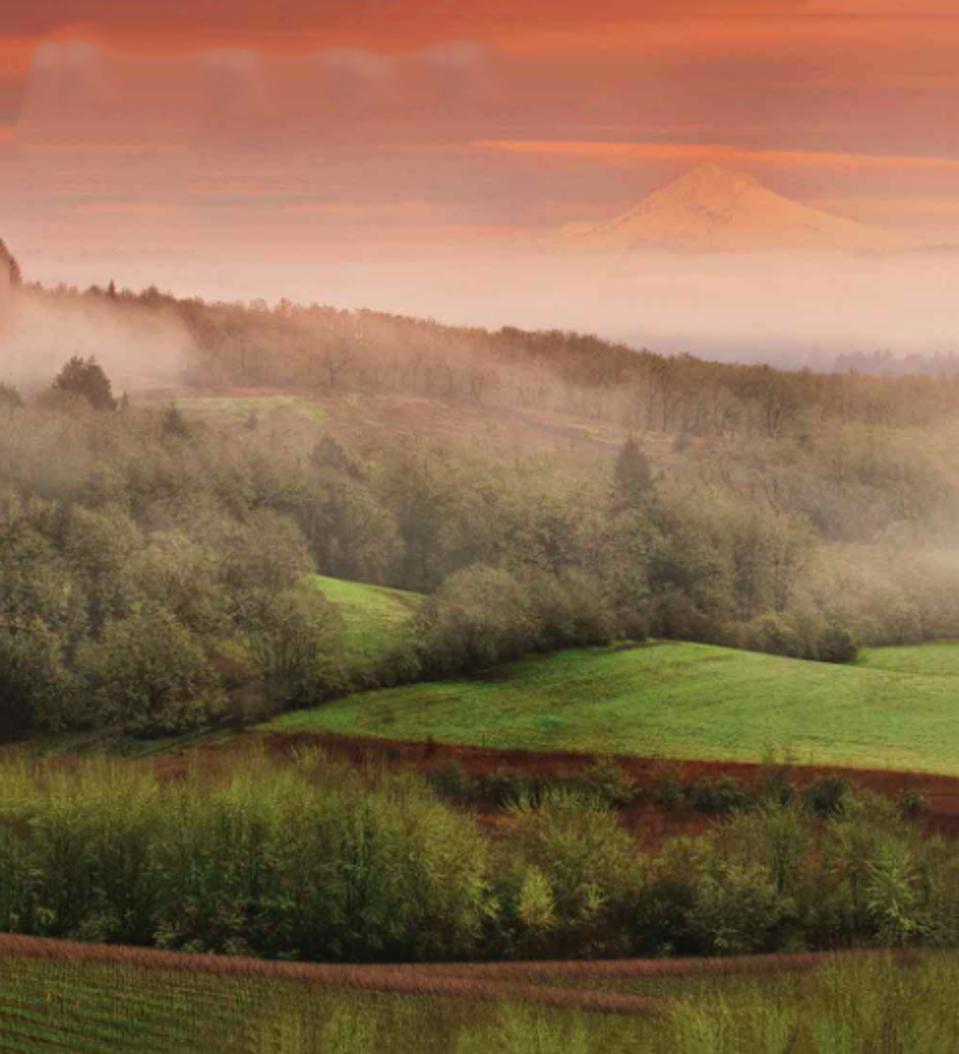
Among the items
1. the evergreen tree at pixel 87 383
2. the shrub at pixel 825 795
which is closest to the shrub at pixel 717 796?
the shrub at pixel 825 795

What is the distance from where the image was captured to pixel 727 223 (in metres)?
24.2

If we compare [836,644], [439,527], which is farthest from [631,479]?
[836,644]

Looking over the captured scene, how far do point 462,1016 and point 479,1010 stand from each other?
0.26 meters

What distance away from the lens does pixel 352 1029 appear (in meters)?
16.2

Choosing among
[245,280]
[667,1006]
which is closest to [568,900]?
[667,1006]

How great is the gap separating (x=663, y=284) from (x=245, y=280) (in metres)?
5.65

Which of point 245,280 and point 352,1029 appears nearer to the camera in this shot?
point 352,1029

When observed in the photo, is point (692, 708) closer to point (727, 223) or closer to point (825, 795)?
point (825, 795)

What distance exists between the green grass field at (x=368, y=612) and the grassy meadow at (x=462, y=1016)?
16.7 feet

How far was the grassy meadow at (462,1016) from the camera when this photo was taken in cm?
1510

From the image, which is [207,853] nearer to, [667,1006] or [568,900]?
[568,900]

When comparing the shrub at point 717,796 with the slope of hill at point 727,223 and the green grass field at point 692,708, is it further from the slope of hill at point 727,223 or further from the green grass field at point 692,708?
the slope of hill at point 727,223

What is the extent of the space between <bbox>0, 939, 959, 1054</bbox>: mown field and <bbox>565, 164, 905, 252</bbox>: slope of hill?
10.0 m

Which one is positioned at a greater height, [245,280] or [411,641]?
[245,280]
